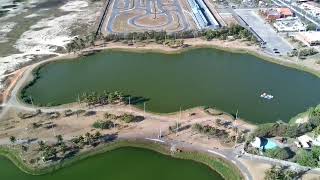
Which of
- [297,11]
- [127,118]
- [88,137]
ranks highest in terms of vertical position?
[297,11]

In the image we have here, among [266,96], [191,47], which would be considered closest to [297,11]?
[191,47]

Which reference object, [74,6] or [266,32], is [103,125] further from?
[74,6]

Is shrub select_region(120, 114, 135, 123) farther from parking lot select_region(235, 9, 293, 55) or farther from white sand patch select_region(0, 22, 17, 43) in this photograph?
white sand patch select_region(0, 22, 17, 43)

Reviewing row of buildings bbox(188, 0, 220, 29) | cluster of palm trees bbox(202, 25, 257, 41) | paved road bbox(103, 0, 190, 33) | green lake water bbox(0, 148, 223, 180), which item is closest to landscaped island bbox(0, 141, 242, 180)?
green lake water bbox(0, 148, 223, 180)

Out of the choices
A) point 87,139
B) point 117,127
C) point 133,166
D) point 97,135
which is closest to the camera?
point 133,166

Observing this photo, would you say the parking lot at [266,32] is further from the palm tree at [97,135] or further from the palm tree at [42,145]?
the palm tree at [42,145]
